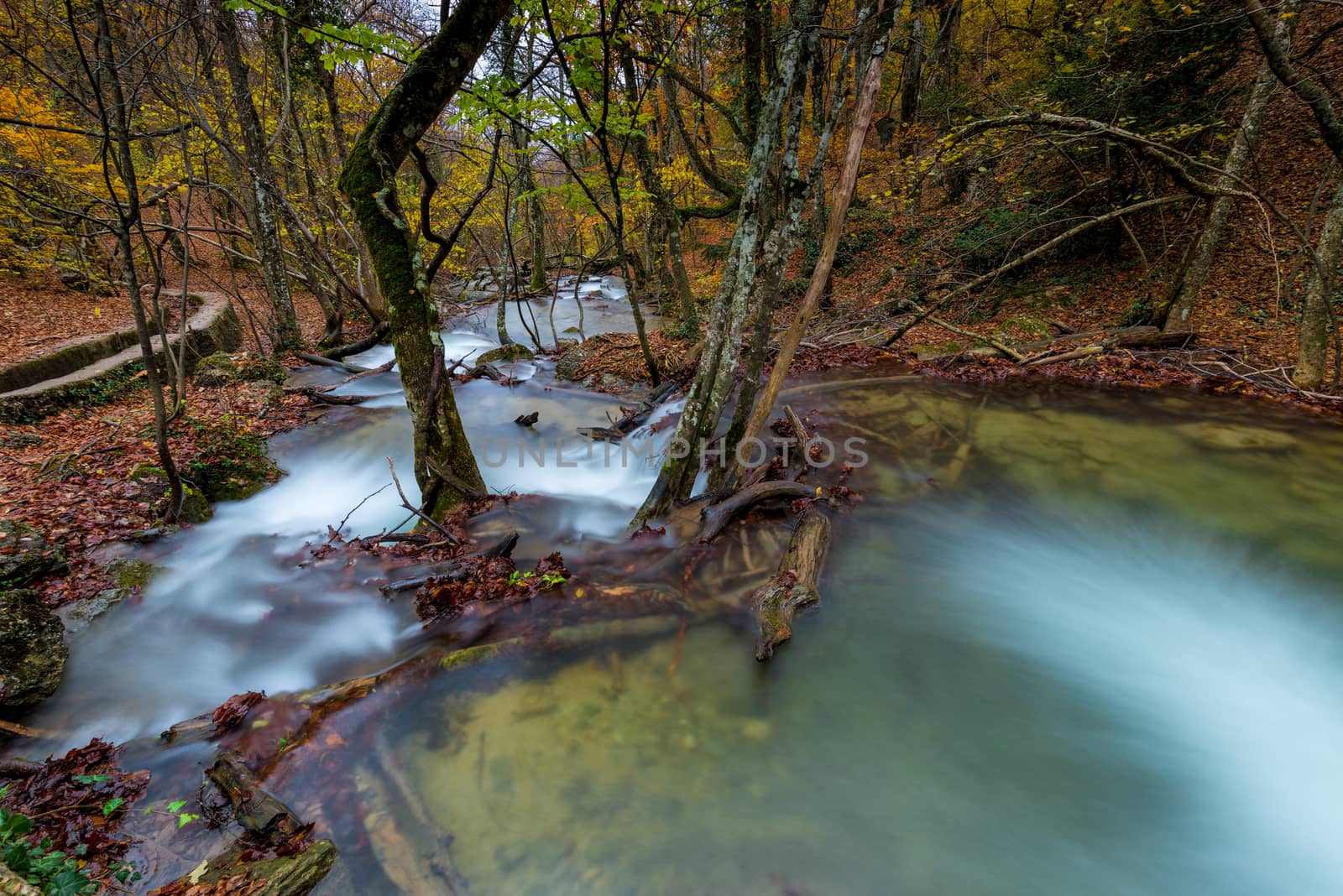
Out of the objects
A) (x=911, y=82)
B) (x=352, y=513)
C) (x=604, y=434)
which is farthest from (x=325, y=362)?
(x=911, y=82)

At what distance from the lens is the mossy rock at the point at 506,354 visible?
11.1 m

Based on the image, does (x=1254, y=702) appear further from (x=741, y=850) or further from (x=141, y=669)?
(x=141, y=669)

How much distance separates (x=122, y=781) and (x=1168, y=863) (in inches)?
233

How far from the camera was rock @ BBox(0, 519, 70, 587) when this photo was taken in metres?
4.20

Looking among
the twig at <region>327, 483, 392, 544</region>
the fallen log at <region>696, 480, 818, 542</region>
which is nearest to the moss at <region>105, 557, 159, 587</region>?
the twig at <region>327, 483, 392, 544</region>

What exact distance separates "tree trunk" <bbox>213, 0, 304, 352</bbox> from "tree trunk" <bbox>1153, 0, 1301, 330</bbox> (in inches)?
567

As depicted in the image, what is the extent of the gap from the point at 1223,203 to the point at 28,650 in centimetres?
1457

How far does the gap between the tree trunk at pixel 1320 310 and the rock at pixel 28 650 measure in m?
13.6

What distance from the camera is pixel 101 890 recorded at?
2.42 m

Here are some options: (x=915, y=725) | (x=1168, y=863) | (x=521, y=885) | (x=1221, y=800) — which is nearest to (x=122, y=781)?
(x=521, y=885)

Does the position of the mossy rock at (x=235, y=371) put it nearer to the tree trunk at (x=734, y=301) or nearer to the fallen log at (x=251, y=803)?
the tree trunk at (x=734, y=301)

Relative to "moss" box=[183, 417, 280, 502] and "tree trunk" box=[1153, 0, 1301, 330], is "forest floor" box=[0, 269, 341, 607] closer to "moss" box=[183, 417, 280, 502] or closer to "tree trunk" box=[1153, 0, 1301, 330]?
"moss" box=[183, 417, 280, 502]

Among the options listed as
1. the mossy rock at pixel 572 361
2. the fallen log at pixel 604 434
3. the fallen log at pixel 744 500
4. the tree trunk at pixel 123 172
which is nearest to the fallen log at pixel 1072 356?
the fallen log at pixel 744 500

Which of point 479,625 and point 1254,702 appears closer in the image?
point 1254,702
